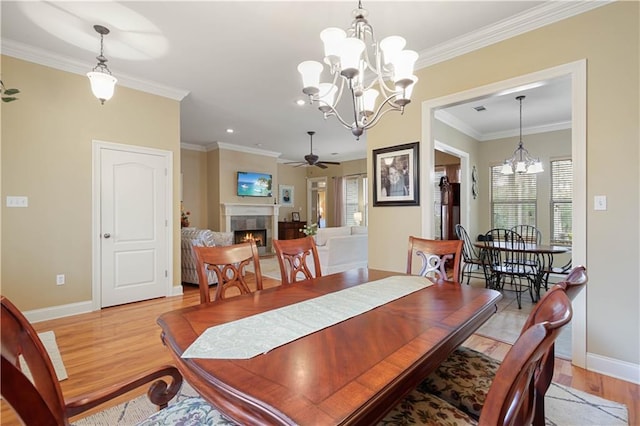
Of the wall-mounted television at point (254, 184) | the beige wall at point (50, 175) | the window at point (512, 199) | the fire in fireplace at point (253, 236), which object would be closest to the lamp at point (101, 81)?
the beige wall at point (50, 175)

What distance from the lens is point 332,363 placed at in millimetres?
886

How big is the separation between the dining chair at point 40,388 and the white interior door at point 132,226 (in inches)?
129

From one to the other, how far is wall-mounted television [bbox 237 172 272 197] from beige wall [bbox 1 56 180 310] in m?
3.93

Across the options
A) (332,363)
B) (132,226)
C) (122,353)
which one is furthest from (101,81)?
(332,363)

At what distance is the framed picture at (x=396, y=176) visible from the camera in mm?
3330

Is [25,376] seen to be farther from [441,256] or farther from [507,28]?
[507,28]

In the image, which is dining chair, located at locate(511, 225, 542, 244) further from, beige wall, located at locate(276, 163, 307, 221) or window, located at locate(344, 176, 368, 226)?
beige wall, located at locate(276, 163, 307, 221)

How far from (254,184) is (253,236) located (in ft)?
4.66

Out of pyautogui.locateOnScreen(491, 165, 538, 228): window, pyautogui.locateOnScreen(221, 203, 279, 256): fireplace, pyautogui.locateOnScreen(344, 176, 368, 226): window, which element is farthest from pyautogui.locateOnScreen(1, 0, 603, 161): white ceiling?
pyautogui.locateOnScreen(344, 176, 368, 226): window

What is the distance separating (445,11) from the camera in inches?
99.7

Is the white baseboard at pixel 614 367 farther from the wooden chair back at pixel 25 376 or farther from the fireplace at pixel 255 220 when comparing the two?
the fireplace at pixel 255 220

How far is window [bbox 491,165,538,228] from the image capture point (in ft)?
19.2

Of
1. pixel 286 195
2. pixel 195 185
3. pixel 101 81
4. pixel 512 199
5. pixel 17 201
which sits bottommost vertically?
pixel 17 201

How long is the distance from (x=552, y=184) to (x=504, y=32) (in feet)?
13.4
